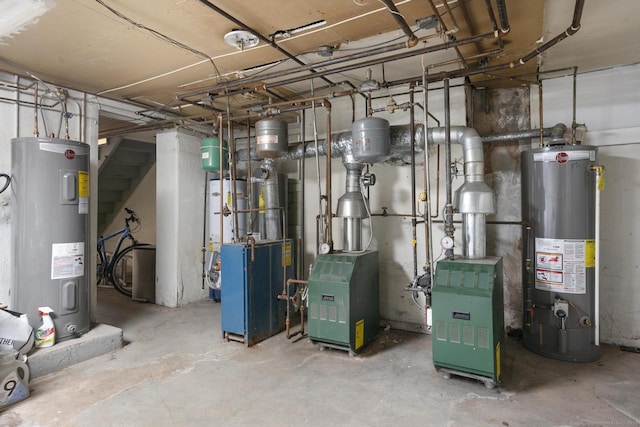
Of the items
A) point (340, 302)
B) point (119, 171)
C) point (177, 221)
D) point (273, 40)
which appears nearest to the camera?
point (273, 40)

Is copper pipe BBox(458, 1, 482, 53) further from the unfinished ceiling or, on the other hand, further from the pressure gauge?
the pressure gauge

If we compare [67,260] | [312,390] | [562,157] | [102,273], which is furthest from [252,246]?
[102,273]

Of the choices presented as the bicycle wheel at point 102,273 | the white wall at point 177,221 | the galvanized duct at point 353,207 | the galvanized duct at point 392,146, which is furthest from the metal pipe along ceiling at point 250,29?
the bicycle wheel at point 102,273

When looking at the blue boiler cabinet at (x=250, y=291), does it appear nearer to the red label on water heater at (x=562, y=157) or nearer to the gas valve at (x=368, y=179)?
the gas valve at (x=368, y=179)

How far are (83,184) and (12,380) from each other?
58.6 inches

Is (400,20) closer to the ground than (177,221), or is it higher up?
higher up

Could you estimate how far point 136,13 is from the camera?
2258mm

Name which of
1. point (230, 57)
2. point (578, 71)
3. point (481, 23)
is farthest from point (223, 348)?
point (578, 71)

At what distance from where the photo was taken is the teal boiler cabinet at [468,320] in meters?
2.31

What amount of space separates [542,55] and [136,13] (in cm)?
306

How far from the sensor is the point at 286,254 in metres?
3.64

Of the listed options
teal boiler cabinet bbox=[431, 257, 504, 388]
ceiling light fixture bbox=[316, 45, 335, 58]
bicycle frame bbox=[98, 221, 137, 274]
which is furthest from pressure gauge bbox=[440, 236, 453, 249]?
bicycle frame bbox=[98, 221, 137, 274]

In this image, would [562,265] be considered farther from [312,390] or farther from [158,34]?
[158,34]

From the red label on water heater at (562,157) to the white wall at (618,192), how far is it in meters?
0.69
